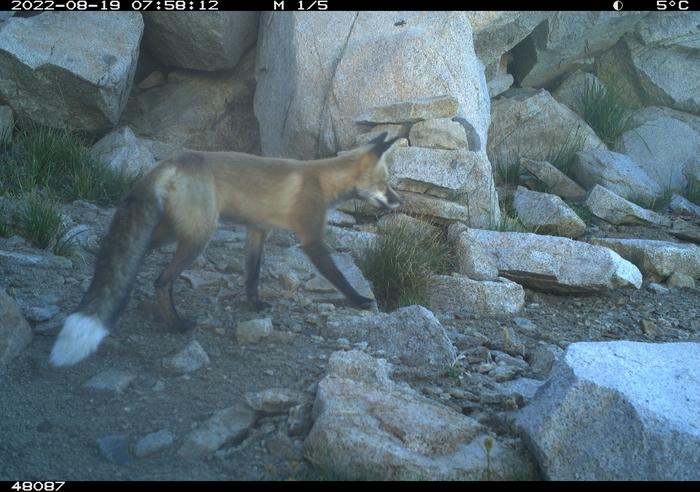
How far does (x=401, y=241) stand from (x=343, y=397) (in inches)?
119

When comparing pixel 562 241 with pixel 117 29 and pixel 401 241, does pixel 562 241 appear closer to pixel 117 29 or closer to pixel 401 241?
pixel 401 241

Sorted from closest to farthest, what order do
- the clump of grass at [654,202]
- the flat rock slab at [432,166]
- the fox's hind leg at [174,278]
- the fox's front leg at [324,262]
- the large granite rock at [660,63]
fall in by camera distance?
the fox's hind leg at [174,278] → the fox's front leg at [324,262] → the flat rock slab at [432,166] → the clump of grass at [654,202] → the large granite rock at [660,63]

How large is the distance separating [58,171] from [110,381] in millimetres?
4001

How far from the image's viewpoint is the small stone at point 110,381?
4.29m

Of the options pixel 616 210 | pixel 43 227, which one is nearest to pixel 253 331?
pixel 43 227

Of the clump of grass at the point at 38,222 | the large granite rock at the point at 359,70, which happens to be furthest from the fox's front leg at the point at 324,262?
the large granite rock at the point at 359,70

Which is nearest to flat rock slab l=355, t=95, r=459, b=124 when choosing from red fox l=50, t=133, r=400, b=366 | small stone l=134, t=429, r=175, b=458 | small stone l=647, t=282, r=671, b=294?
red fox l=50, t=133, r=400, b=366

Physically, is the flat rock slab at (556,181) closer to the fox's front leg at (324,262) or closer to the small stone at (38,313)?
the fox's front leg at (324,262)

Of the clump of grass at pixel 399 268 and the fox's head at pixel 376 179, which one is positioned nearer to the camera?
the fox's head at pixel 376 179

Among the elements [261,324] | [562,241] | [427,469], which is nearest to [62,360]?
[261,324]

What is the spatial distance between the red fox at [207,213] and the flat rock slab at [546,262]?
1.47 m

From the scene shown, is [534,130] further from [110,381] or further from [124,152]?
[110,381]

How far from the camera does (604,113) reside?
1093 centimetres

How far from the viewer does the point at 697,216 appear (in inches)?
375
